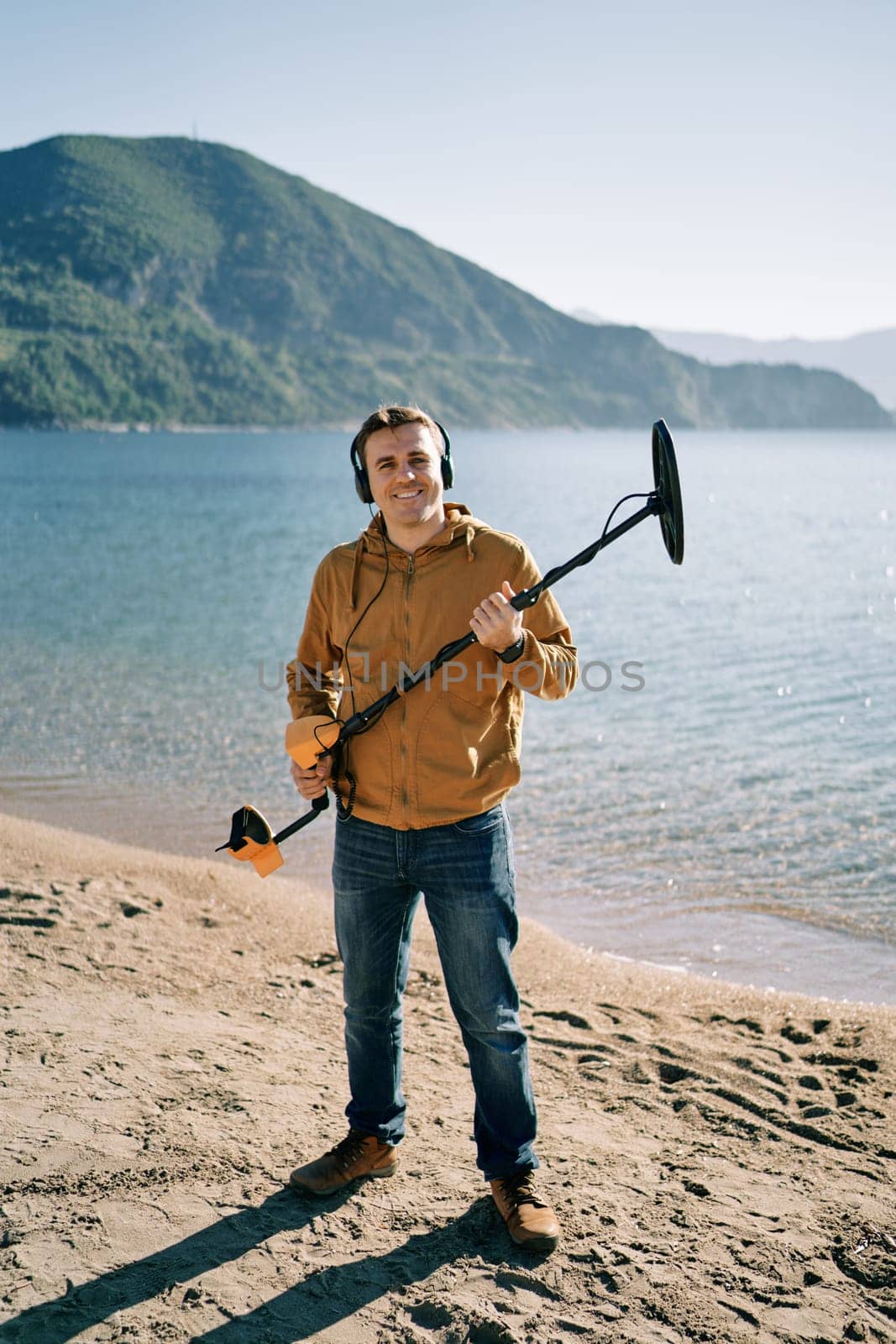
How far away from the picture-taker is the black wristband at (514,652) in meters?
3.07

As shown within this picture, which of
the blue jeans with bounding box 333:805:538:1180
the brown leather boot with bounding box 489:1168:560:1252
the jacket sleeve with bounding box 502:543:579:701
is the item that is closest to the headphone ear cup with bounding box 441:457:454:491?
the jacket sleeve with bounding box 502:543:579:701

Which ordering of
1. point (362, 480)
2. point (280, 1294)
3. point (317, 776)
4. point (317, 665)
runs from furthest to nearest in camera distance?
point (317, 665) → point (362, 480) → point (317, 776) → point (280, 1294)

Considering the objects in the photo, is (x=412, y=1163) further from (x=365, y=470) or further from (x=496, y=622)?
(x=365, y=470)

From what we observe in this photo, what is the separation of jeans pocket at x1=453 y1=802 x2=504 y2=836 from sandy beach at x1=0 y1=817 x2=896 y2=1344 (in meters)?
1.33

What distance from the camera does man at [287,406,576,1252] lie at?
10.7 ft

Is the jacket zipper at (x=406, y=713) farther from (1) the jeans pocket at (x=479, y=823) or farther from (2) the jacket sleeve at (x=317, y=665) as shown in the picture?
(2) the jacket sleeve at (x=317, y=665)

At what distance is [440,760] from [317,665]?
0.66 metres

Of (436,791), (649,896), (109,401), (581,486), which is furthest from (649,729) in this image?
(109,401)

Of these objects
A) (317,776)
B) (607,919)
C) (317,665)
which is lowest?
(607,919)

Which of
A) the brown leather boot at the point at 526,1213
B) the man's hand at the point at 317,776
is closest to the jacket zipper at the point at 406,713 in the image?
the man's hand at the point at 317,776

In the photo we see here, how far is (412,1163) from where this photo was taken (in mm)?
3875

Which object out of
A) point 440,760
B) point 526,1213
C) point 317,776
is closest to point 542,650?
point 440,760

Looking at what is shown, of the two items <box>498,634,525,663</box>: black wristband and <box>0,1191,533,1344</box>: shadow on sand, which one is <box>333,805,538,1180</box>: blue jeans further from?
<box>498,634,525,663</box>: black wristband

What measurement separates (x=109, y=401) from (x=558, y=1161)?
161421 millimetres
